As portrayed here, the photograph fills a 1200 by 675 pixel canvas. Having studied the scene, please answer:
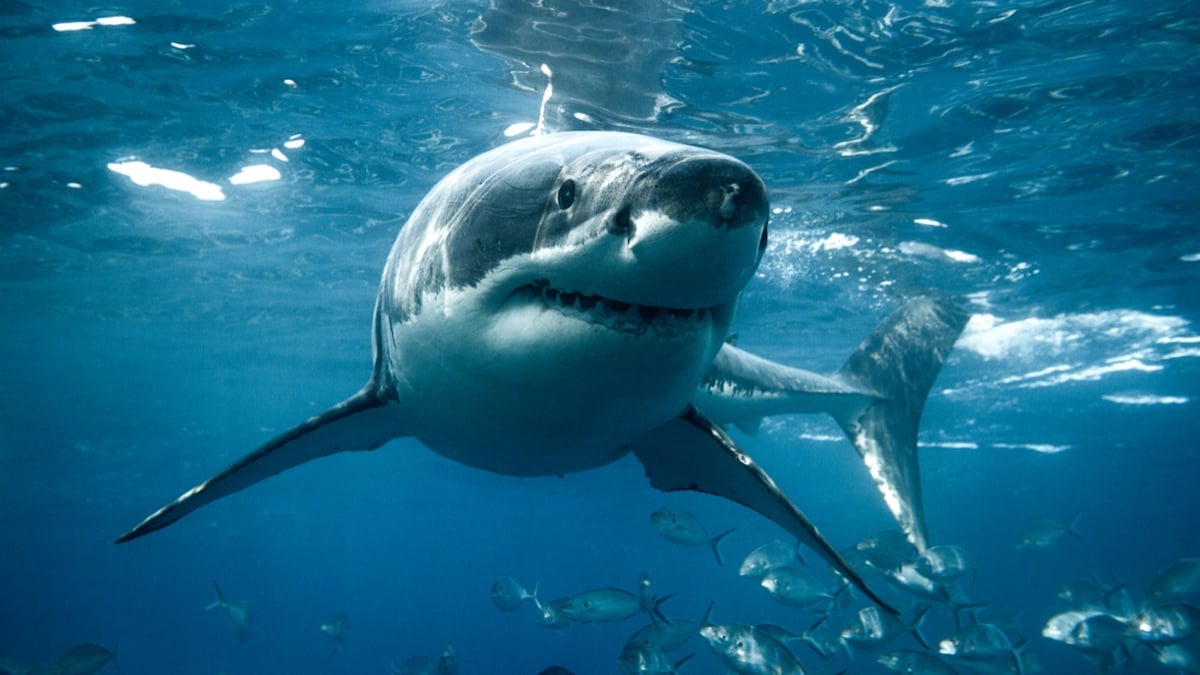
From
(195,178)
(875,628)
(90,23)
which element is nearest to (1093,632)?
(875,628)

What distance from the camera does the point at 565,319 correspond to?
2051 millimetres

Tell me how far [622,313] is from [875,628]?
943cm

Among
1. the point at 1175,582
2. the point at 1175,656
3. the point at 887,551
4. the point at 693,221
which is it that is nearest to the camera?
the point at 693,221

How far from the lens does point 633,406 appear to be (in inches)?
97.9

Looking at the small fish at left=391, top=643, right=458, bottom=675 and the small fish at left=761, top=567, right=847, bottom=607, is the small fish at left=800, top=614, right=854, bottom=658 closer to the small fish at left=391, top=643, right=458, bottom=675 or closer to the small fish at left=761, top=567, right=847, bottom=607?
the small fish at left=761, top=567, right=847, bottom=607

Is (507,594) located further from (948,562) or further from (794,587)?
(948,562)

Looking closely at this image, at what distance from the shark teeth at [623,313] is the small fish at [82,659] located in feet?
47.2

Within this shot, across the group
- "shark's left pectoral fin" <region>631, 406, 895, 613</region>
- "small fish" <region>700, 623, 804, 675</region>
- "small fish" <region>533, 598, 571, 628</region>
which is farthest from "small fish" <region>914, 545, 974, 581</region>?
"shark's left pectoral fin" <region>631, 406, 895, 613</region>

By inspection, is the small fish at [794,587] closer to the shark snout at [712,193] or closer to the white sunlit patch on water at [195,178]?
the shark snout at [712,193]

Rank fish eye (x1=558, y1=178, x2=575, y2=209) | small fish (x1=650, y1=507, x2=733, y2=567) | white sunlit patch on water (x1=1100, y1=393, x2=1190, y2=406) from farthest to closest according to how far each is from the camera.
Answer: white sunlit patch on water (x1=1100, y1=393, x2=1190, y2=406), small fish (x1=650, y1=507, x2=733, y2=567), fish eye (x1=558, y1=178, x2=575, y2=209)

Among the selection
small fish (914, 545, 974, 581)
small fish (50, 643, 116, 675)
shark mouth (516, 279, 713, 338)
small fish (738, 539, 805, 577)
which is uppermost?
shark mouth (516, 279, 713, 338)

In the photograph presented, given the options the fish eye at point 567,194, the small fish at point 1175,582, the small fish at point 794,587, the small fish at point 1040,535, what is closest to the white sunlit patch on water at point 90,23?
the fish eye at point 567,194

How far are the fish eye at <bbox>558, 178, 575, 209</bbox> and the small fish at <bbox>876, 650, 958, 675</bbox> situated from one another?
31.1 ft

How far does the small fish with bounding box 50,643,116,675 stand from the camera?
12.2 meters
